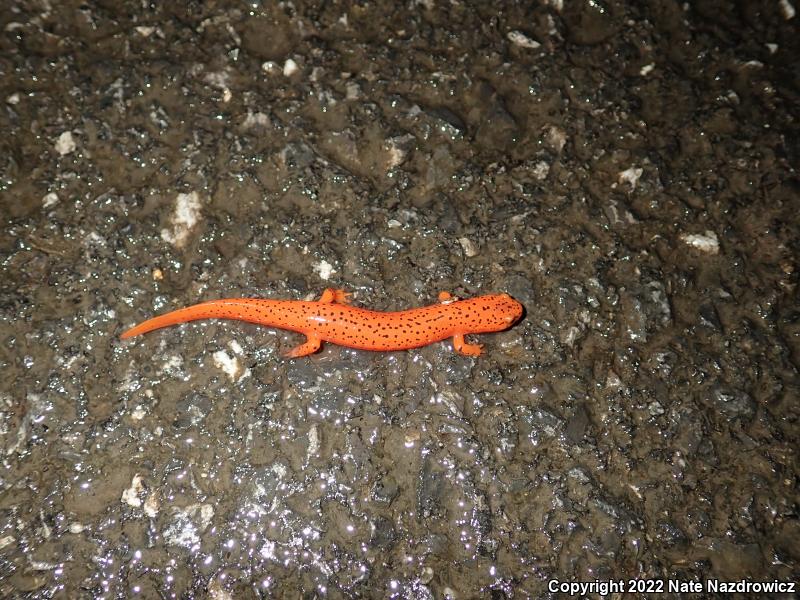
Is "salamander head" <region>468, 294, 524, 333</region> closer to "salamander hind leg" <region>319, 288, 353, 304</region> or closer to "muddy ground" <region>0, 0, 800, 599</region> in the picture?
"muddy ground" <region>0, 0, 800, 599</region>

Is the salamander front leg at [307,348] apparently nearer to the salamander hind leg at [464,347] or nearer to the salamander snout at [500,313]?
the salamander hind leg at [464,347]

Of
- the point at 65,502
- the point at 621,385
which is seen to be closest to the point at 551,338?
the point at 621,385

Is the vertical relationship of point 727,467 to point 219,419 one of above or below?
above

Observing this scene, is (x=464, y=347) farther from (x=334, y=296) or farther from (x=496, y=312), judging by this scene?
(x=334, y=296)

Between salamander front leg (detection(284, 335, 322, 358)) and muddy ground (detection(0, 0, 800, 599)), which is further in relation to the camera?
salamander front leg (detection(284, 335, 322, 358))

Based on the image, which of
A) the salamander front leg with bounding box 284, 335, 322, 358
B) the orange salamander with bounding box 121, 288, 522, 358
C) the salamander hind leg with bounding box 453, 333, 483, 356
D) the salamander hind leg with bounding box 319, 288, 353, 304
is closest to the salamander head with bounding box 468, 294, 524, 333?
the orange salamander with bounding box 121, 288, 522, 358

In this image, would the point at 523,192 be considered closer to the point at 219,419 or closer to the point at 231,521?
the point at 219,419

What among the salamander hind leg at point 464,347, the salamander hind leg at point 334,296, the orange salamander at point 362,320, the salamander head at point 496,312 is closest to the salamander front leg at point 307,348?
the orange salamander at point 362,320

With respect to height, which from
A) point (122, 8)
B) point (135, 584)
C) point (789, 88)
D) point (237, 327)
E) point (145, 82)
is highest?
point (789, 88)

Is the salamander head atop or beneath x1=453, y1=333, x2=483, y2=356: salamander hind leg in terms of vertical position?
atop
